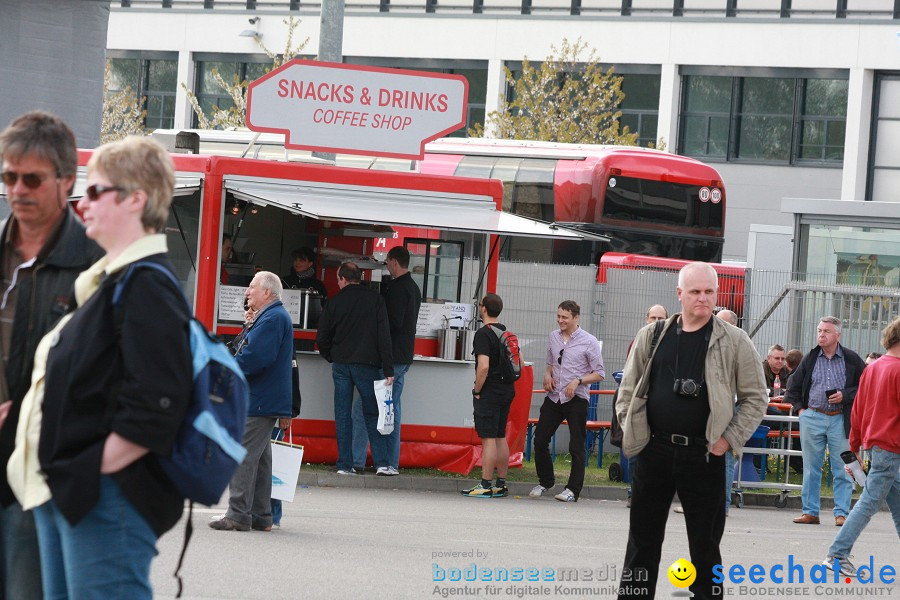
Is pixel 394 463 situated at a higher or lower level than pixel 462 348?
lower

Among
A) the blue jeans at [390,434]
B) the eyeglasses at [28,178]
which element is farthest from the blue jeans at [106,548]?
the blue jeans at [390,434]

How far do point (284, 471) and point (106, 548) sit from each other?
6323mm

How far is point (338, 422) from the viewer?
13711mm

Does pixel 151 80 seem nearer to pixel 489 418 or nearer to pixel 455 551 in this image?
pixel 489 418

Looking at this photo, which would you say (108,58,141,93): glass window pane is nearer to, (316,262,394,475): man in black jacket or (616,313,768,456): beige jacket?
(316,262,394,475): man in black jacket

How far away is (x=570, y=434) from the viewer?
13.7 metres

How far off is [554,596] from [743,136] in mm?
31890

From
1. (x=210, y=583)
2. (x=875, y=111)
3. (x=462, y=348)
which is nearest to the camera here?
(x=210, y=583)

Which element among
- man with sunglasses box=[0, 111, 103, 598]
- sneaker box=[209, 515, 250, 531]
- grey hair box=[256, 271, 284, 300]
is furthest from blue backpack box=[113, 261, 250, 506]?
sneaker box=[209, 515, 250, 531]

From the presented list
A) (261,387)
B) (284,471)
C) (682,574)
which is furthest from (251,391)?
(682,574)

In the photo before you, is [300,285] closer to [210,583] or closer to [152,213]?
[210,583]

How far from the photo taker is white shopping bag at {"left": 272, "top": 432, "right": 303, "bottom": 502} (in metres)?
9.91

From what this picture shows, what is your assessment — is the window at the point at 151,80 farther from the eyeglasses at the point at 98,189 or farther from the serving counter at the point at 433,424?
the eyeglasses at the point at 98,189

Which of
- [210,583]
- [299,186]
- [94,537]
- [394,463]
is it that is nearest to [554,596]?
[210,583]
